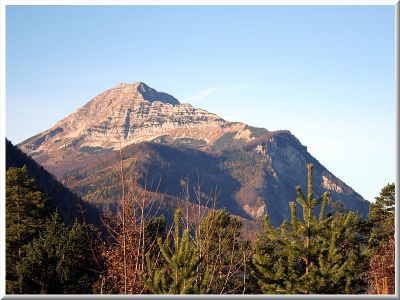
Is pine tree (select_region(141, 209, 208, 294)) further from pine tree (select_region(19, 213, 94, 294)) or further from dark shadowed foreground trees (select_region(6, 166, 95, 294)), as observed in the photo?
pine tree (select_region(19, 213, 94, 294))

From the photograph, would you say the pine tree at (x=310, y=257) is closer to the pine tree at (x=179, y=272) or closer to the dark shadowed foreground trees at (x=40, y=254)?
the pine tree at (x=179, y=272)

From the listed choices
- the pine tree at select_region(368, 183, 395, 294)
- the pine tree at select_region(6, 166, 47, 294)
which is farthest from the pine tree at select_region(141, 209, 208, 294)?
the pine tree at select_region(6, 166, 47, 294)

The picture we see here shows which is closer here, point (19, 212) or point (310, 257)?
point (310, 257)

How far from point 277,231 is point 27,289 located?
1273 cm

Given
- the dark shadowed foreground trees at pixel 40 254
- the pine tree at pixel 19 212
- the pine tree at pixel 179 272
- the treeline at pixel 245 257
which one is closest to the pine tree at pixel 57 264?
the dark shadowed foreground trees at pixel 40 254

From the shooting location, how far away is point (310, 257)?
37.8ft

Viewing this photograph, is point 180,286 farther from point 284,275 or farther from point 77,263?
point 77,263

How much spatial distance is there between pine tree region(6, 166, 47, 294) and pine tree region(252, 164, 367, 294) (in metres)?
13.5

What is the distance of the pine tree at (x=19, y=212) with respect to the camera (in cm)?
2347

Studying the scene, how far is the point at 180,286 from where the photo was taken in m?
8.26

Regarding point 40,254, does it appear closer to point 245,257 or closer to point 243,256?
point 243,256

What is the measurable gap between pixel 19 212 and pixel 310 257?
16.9 meters

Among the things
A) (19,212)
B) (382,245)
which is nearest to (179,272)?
(382,245)
